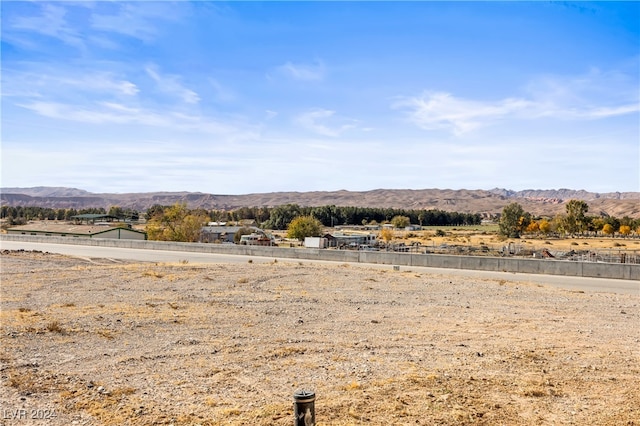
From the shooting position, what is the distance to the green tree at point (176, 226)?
73.2m

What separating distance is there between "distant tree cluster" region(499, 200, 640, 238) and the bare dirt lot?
86.6 metres

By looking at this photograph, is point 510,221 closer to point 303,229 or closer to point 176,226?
point 303,229

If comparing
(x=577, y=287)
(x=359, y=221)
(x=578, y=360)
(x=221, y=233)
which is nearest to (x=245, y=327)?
(x=578, y=360)

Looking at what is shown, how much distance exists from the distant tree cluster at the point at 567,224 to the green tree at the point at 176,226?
5779cm

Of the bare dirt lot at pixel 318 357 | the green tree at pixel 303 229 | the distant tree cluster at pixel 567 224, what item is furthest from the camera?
the distant tree cluster at pixel 567 224

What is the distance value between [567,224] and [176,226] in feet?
242

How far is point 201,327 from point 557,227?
367 ft

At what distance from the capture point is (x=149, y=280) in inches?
1000

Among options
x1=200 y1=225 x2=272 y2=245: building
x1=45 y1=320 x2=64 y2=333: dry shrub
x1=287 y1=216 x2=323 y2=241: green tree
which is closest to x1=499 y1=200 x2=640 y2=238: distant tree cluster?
x1=287 y1=216 x2=323 y2=241: green tree

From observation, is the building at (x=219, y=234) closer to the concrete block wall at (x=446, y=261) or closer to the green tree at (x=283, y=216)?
the concrete block wall at (x=446, y=261)

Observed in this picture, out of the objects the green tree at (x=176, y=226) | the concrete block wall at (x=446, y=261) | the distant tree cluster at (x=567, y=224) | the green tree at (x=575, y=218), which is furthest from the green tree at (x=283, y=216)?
the concrete block wall at (x=446, y=261)

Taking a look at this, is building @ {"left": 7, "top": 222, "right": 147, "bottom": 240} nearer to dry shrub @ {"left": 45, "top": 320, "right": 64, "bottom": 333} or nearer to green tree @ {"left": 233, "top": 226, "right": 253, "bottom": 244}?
green tree @ {"left": 233, "top": 226, "right": 253, "bottom": 244}

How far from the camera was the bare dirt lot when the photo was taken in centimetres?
819

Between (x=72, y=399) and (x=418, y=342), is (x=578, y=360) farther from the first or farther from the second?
(x=72, y=399)
